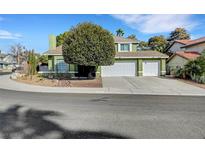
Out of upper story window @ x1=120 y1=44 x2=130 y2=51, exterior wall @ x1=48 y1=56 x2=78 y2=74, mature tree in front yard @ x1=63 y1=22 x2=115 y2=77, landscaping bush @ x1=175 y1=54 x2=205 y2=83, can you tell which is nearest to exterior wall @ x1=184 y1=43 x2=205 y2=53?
landscaping bush @ x1=175 y1=54 x2=205 y2=83

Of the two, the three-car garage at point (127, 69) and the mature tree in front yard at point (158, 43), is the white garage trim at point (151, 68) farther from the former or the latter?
the mature tree in front yard at point (158, 43)

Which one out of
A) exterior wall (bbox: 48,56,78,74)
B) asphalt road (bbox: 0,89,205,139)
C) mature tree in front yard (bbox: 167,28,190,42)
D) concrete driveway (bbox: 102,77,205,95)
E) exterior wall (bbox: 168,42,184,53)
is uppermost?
mature tree in front yard (bbox: 167,28,190,42)

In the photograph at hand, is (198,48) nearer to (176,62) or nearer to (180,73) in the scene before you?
(176,62)

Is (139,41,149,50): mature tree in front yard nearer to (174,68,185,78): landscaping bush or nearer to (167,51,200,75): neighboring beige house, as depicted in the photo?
(167,51,200,75): neighboring beige house

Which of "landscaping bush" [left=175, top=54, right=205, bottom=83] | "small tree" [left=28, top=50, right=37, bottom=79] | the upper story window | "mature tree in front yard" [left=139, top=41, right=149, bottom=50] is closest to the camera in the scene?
"landscaping bush" [left=175, top=54, right=205, bottom=83]

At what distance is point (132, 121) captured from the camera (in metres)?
7.44

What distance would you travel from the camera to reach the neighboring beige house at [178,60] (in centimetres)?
2722

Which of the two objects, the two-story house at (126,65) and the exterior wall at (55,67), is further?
the two-story house at (126,65)

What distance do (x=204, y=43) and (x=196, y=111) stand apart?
2507cm

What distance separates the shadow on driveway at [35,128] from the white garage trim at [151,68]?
22.1 metres

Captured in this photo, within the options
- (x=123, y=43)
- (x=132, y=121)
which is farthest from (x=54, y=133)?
(x=123, y=43)

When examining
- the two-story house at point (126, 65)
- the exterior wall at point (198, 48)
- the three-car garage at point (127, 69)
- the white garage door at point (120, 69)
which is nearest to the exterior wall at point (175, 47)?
the exterior wall at point (198, 48)

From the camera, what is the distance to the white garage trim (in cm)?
2892

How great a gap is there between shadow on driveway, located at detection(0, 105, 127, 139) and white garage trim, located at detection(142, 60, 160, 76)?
22.1m
